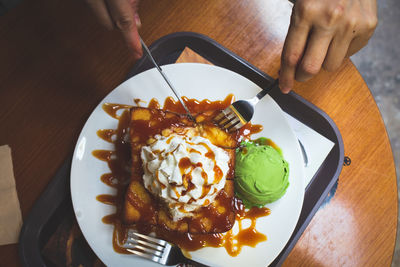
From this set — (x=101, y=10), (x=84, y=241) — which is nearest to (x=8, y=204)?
(x=84, y=241)

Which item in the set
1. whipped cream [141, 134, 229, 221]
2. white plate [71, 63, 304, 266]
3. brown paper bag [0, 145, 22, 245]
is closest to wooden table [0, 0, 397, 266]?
brown paper bag [0, 145, 22, 245]

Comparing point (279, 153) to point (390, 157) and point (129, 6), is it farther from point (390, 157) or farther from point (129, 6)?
point (129, 6)

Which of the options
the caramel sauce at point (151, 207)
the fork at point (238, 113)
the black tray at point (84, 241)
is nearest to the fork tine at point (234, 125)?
the fork at point (238, 113)

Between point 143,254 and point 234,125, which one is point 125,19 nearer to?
point 234,125

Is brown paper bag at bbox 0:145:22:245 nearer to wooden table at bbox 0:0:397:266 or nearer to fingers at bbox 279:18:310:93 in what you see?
wooden table at bbox 0:0:397:266

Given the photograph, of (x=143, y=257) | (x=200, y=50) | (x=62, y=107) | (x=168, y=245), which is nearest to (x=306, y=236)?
(x=168, y=245)

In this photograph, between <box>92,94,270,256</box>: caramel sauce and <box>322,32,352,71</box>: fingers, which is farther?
<box>92,94,270,256</box>: caramel sauce
